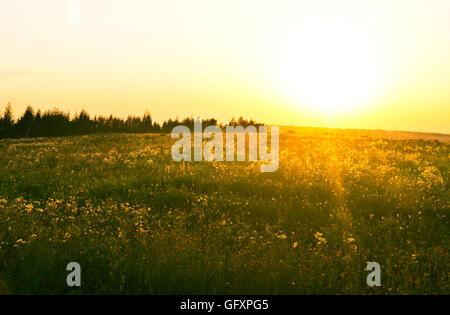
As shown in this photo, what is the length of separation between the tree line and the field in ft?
168

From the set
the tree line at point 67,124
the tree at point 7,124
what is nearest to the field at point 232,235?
the tree line at point 67,124

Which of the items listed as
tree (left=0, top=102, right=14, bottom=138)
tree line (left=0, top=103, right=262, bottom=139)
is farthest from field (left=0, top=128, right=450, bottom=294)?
tree (left=0, top=102, right=14, bottom=138)

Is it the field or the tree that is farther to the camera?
the tree

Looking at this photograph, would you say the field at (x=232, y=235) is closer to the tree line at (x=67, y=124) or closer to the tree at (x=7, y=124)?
the tree line at (x=67, y=124)

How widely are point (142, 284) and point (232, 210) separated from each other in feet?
14.6

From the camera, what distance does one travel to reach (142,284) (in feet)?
18.2

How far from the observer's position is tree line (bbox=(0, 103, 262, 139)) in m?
65.4

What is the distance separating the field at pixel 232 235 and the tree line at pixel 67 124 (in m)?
51.1

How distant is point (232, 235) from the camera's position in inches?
300

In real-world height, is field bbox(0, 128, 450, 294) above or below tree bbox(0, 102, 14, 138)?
below

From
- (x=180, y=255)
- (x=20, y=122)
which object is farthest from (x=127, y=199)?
(x=20, y=122)

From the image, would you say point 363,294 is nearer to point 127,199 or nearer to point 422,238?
point 422,238

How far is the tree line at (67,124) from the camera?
6538 cm

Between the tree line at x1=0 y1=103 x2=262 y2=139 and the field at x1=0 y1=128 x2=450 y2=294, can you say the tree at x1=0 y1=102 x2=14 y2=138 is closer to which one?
the tree line at x1=0 y1=103 x2=262 y2=139
